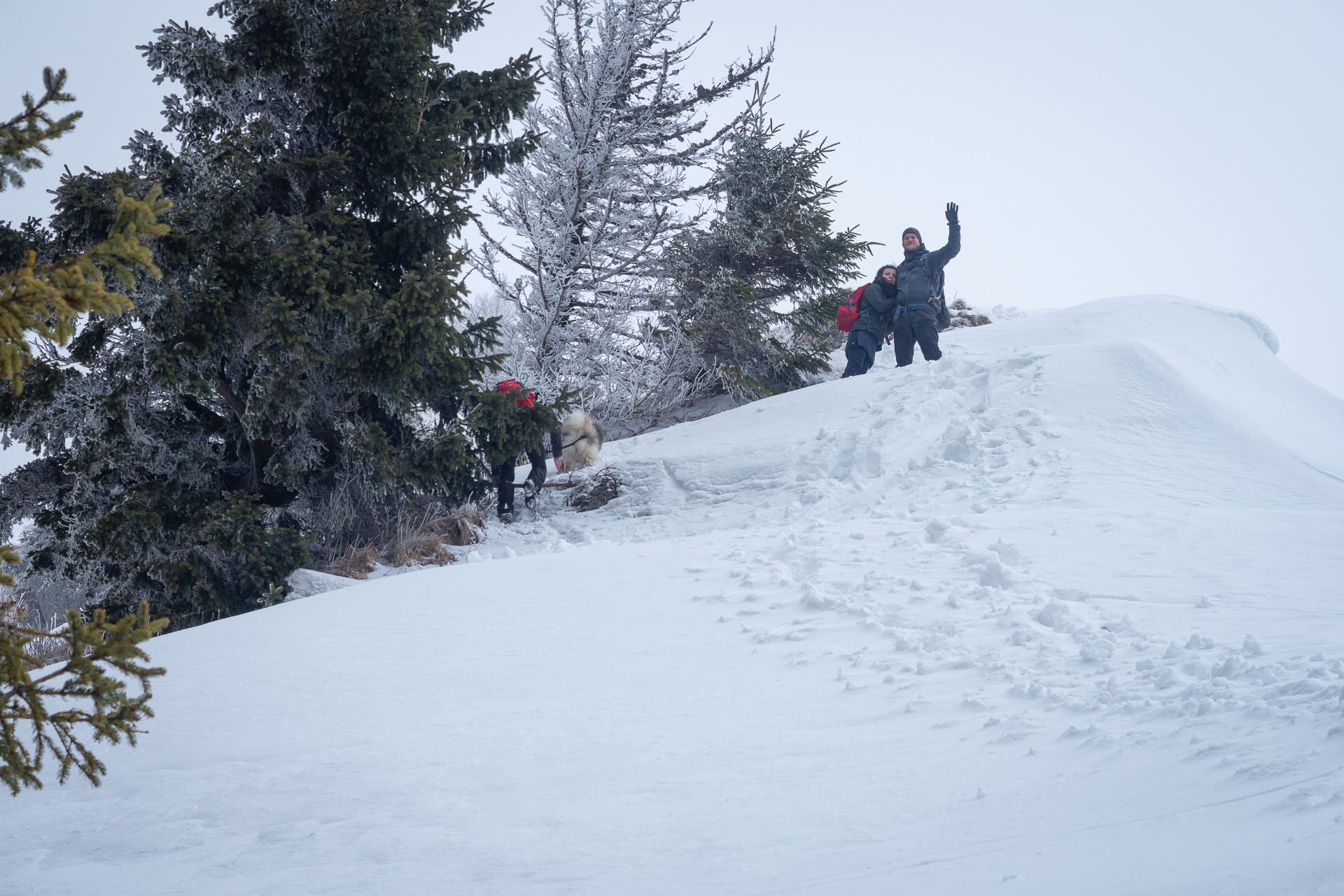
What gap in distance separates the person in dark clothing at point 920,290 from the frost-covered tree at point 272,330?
17.7ft

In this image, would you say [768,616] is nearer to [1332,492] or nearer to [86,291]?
[86,291]

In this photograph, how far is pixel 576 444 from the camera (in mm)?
10359

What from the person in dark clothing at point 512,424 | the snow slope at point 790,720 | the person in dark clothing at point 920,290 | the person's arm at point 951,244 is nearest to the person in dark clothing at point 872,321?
the person in dark clothing at point 920,290

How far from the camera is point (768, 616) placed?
15.9 ft

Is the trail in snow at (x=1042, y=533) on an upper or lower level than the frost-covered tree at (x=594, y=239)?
lower

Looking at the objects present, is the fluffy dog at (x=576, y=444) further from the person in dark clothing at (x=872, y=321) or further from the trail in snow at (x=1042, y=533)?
the person in dark clothing at (x=872, y=321)

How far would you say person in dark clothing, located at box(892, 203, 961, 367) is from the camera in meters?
11.0

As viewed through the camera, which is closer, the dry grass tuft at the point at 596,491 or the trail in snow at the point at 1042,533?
the trail in snow at the point at 1042,533

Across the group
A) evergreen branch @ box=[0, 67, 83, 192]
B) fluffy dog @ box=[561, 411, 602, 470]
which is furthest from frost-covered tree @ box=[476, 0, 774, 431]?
evergreen branch @ box=[0, 67, 83, 192]

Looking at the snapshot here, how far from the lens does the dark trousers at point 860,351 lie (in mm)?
12039

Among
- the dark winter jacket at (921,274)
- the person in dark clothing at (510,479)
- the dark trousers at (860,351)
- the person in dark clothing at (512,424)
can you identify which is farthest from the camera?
the dark trousers at (860,351)

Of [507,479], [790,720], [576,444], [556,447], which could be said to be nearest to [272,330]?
[507,479]

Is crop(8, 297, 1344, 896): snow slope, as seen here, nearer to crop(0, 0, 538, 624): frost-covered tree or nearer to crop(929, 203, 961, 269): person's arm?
crop(0, 0, 538, 624): frost-covered tree

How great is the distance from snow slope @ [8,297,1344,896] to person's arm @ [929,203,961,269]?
14.5 ft
